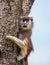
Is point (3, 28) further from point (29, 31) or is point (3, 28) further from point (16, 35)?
point (29, 31)

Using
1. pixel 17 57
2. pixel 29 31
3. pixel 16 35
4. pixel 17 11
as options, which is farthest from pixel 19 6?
pixel 29 31

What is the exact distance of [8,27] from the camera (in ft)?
13.1

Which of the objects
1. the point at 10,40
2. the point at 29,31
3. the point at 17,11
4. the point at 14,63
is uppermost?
the point at 17,11

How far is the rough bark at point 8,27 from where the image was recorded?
12.7 ft

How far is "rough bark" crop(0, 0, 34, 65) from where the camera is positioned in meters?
3.88

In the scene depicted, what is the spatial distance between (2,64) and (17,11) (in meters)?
0.78

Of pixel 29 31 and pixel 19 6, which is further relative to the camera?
pixel 29 31

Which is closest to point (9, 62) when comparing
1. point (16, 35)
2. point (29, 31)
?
point (16, 35)

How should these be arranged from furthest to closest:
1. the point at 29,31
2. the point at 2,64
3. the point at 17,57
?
1. the point at 29,31
2. the point at 17,57
3. the point at 2,64

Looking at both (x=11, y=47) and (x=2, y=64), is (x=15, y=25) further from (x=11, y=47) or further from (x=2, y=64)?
→ (x=2, y=64)

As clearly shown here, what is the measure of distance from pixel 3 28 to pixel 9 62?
44 centimetres

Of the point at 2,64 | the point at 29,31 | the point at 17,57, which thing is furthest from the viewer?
the point at 29,31

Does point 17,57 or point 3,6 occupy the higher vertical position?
point 3,6

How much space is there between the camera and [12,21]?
405 centimetres
